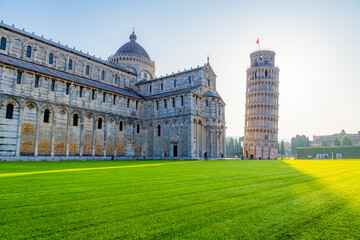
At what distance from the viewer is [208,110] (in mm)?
48188

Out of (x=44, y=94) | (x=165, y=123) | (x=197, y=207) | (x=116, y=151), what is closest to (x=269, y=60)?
(x=165, y=123)

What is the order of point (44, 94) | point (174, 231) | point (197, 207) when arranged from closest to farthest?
1. point (174, 231)
2. point (197, 207)
3. point (44, 94)

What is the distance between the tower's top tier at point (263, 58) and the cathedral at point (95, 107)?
3929 cm

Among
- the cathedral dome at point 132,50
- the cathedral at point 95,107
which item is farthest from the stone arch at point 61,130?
the cathedral dome at point 132,50

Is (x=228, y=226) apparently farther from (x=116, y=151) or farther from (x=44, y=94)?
(x=116, y=151)

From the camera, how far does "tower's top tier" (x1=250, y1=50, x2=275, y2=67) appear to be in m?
83.5

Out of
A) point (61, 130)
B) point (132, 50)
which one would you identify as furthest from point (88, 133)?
point (132, 50)

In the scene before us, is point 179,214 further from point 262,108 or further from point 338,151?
point 338,151

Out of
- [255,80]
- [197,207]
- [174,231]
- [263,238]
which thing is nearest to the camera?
[263,238]

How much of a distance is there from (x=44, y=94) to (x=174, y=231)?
1388 inches

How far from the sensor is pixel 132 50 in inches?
2370

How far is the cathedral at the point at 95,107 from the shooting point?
105 ft

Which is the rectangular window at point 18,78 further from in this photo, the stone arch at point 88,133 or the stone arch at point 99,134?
the stone arch at point 99,134

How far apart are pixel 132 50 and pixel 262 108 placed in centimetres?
4485
